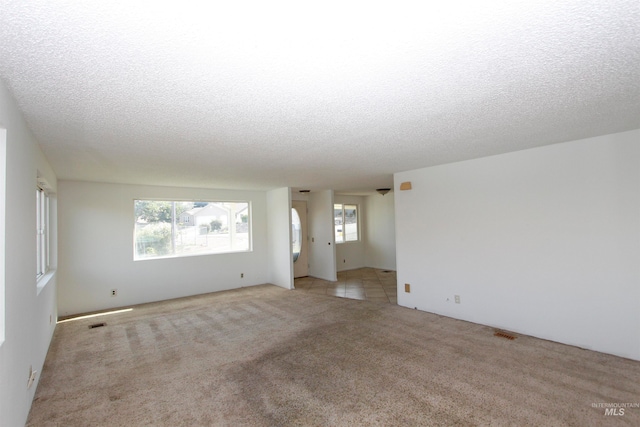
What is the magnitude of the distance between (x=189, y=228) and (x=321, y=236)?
9.99 ft

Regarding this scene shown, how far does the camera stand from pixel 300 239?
26.1 ft

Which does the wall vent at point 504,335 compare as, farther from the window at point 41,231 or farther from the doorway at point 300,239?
the window at point 41,231

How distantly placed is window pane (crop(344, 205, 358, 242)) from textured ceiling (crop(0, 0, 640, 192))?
5.93m

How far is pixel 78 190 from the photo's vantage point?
5.18 metres

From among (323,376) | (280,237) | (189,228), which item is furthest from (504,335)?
→ (189,228)

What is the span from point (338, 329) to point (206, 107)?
3127 millimetres

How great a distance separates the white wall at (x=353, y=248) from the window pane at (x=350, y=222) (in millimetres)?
119

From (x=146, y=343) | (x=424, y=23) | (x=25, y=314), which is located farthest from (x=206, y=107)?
(x=146, y=343)

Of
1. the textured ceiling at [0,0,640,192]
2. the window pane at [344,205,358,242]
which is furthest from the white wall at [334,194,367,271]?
the textured ceiling at [0,0,640,192]

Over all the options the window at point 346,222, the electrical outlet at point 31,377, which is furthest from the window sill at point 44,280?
the window at point 346,222

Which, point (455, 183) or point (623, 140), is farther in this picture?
point (455, 183)

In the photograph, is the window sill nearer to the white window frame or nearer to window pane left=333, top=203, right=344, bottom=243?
the white window frame

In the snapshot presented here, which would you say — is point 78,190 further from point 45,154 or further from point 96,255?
point 45,154

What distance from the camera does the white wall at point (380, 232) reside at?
28.8ft
